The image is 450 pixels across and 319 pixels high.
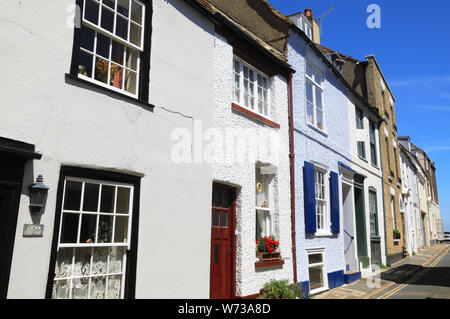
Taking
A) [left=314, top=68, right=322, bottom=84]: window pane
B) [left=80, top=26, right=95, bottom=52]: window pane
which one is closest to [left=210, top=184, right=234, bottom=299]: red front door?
[left=80, top=26, right=95, bottom=52]: window pane

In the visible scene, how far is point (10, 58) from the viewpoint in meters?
4.19

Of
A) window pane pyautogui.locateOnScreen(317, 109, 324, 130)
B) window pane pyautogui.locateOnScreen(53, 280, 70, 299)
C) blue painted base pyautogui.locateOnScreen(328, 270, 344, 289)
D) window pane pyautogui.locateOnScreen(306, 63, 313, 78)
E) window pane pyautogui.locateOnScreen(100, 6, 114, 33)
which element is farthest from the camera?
window pane pyautogui.locateOnScreen(317, 109, 324, 130)

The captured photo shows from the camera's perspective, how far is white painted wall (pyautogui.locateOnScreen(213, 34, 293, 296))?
7.31 m

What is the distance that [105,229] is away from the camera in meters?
5.09

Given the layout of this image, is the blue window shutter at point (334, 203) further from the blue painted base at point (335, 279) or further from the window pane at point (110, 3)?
the window pane at point (110, 3)

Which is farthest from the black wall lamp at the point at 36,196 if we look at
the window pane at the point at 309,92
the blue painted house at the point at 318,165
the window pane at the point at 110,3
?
the window pane at the point at 309,92

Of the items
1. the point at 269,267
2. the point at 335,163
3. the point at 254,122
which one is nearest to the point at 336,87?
the point at 335,163

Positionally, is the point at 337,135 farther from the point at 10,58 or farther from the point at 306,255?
the point at 10,58

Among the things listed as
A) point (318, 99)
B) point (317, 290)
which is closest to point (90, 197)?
point (317, 290)

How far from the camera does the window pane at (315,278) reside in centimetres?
1010

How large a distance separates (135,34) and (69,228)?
10.9 ft

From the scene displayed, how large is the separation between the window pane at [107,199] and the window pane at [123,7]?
9.93 ft

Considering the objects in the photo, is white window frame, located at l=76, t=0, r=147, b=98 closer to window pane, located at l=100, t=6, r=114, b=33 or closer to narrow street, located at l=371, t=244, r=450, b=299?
window pane, located at l=100, t=6, r=114, b=33

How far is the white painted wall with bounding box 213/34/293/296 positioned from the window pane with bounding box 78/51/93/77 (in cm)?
269
